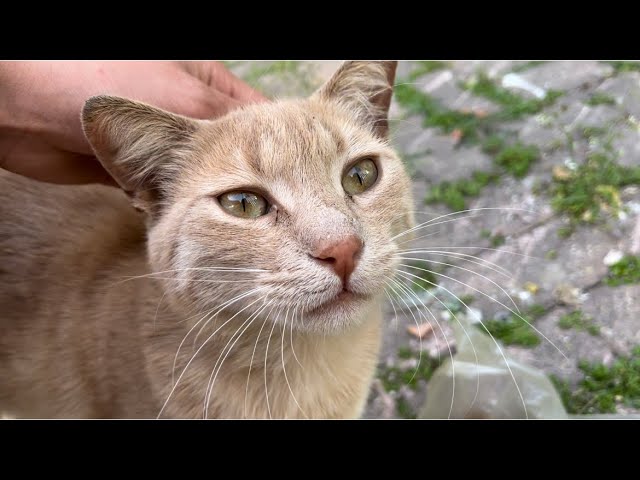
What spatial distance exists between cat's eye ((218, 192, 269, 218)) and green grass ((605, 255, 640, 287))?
1.45 metres

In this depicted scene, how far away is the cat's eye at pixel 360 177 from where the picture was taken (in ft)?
5.58

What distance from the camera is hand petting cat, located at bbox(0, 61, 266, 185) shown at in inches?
69.2

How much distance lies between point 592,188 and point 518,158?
0.56 m

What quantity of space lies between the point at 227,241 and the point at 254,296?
164mm

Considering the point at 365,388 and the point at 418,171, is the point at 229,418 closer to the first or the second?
the point at 365,388

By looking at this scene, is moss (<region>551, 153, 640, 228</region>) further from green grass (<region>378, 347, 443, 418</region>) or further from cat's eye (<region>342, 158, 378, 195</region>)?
cat's eye (<region>342, 158, 378, 195</region>)

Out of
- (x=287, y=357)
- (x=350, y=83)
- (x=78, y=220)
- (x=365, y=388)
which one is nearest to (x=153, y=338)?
(x=287, y=357)

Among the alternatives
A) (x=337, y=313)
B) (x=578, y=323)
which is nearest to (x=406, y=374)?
(x=578, y=323)

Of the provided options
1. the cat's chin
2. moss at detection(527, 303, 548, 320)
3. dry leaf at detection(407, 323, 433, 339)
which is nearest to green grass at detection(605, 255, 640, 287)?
moss at detection(527, 303, 548, 320)

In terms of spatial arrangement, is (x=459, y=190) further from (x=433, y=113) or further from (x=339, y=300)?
(x=339, y=300)

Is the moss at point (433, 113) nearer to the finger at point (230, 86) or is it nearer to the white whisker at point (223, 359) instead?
the finger at point (230, 86)

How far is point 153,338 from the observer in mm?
1814

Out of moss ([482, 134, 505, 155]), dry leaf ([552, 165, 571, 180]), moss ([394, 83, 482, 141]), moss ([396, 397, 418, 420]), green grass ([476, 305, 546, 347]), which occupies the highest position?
moss ([394, 83, 482, 141])

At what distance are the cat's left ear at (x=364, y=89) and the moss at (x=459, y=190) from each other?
3.77 feet
